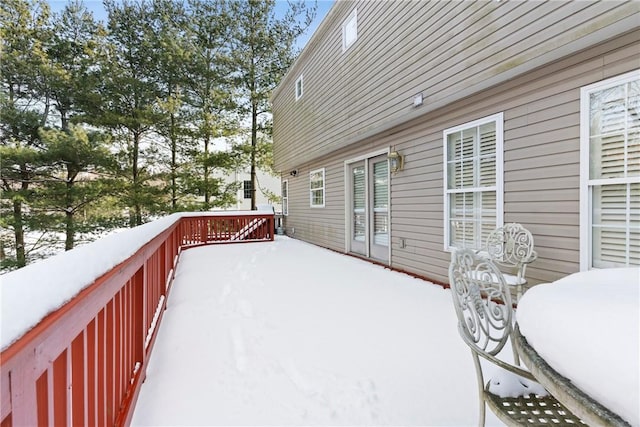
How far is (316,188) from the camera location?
9141 millimetres

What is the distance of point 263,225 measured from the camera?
1039cm

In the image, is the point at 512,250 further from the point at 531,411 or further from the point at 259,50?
the point at 259,50

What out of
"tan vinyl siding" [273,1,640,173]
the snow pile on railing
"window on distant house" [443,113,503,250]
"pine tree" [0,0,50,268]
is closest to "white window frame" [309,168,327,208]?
"tan vinyl siding" [273,1,640,173]

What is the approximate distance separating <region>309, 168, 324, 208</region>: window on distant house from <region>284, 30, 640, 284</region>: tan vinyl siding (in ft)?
12.6

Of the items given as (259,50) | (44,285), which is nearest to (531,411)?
(44,285)

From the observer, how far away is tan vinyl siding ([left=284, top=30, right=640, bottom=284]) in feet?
9.74

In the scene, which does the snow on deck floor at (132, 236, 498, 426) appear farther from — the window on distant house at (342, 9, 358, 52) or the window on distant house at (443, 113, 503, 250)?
the window on distant house at (342, 9, 358, 52)

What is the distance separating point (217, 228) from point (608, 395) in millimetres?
9542

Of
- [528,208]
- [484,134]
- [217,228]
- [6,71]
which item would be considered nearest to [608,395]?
[528,208]

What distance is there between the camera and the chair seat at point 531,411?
47.4 inches

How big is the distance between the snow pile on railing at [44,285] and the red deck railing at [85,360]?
0.07 feet

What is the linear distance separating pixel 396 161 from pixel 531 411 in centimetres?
450

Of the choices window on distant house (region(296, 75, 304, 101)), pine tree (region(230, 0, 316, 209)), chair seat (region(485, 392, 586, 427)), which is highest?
pine tree (region(230, 0, 316, 209))

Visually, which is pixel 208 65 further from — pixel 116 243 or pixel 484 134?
pixel 116 243
